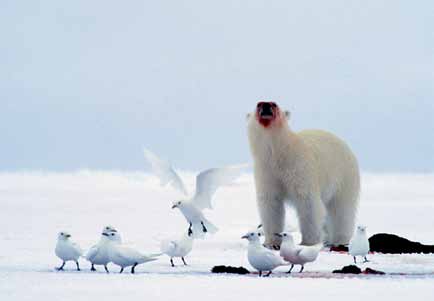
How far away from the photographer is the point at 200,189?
11609 millimetres

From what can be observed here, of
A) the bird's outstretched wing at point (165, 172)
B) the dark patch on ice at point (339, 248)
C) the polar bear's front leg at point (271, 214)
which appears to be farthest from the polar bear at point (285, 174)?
the bird's outstretched wing at point (165, 172)

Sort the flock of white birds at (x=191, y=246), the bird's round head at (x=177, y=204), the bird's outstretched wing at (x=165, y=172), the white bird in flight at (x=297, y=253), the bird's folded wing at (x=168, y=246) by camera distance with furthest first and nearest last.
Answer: the bird's outstretched wing at (x=165, y=172) → the bird's round head at (x=177, y=204) → the bird's folded wing at (x=168, y=246) → the white bird in flight at (x=297, y=253) → the flock of white birds at (x=191, y=246)

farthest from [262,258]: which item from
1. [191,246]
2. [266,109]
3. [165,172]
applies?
[266,109]

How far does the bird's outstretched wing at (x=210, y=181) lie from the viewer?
1159 centimetres

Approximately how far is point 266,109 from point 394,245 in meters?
2.98

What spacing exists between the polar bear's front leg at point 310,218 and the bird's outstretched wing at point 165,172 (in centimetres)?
184

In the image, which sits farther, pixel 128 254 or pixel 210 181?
pixel 210 181

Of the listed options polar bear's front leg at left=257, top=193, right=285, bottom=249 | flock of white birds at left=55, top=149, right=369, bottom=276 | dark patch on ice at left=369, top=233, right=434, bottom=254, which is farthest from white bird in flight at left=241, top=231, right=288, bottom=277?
dark patch on ice at left=369, top=233, right=434, bottom=254

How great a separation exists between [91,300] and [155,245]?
4.94m

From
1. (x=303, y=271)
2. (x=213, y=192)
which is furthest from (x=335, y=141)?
(x=303, y=271)

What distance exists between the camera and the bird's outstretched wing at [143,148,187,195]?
11984 mm

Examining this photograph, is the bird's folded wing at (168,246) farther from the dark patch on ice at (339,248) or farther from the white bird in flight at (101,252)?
the dark patch on ice at (339,248)

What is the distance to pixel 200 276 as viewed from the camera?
877 cm

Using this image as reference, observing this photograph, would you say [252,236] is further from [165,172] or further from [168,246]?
[165,172]
